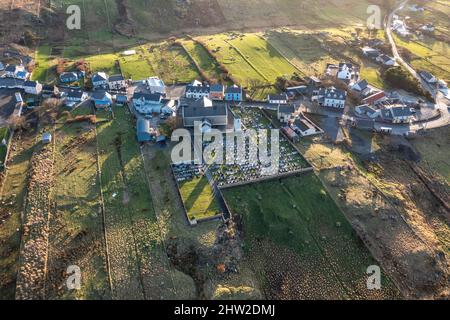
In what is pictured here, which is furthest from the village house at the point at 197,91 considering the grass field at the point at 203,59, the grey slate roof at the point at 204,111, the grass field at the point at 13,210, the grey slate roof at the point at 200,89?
the grass field at the point at 13,210

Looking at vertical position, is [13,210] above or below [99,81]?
below

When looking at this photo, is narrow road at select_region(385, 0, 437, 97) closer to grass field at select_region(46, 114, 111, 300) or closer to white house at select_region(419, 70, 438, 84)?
white house at select_region(419, 70, 438, 84)

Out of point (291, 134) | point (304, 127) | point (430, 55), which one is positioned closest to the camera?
point (291, 134)

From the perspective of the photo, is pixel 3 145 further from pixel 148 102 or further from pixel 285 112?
pixel 285 112

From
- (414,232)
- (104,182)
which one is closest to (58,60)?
(104,182)

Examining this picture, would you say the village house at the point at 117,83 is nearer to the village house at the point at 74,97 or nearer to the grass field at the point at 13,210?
the village house at the point at 74,97

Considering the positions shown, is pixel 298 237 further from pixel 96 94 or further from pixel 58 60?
pixel 58 60

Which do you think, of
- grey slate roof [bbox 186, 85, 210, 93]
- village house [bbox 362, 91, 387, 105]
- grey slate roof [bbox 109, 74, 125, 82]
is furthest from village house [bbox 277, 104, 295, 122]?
grey slate roof [bbox 109, 74, 125, 82]

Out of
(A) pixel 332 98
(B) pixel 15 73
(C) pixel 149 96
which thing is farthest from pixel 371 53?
(B) pixel 15 73
